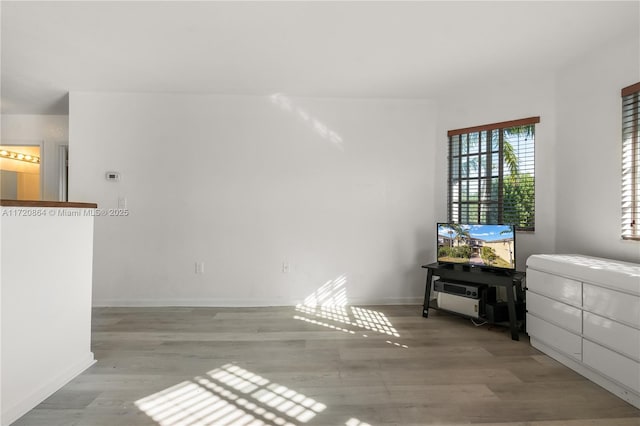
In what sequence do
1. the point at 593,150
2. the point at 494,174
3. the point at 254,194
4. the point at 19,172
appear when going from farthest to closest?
the point at 19,172
the point at 254,194
the point at 494,174
the point at 593,150

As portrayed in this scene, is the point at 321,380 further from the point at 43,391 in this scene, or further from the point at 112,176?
the point at 112,176

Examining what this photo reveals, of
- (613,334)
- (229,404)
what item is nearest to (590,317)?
(613,334)

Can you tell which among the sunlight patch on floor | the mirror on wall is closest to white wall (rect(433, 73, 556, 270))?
the sunlight patch on floor

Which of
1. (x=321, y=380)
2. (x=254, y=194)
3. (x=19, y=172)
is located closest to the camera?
(x=321, y=380)

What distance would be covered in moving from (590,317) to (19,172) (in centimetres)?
771

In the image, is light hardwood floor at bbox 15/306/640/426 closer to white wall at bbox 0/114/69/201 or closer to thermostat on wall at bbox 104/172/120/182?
thermostat on wall at bbox 104/172/120/182

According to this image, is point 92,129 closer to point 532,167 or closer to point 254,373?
point 254,373

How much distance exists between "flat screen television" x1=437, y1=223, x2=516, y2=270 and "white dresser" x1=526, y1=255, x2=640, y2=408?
35 centimetres

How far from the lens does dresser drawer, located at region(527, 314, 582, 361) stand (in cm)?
222

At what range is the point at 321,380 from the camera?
211cm

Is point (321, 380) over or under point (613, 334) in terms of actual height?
under

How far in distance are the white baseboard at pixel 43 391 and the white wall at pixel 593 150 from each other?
163 inches

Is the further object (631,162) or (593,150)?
(593,150)

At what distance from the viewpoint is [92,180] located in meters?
3.78
